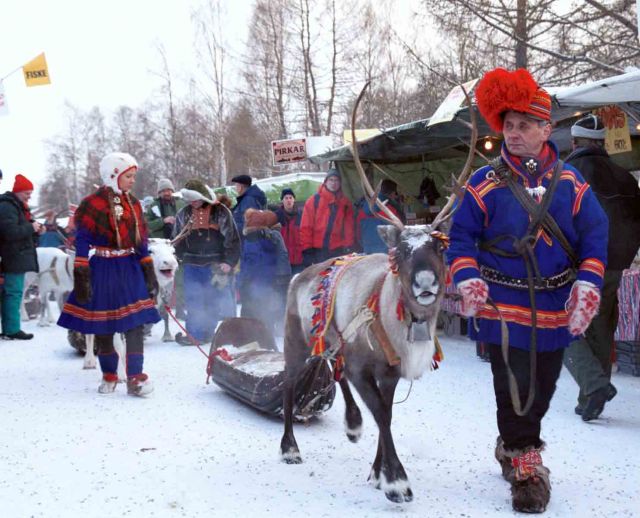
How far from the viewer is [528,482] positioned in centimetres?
355

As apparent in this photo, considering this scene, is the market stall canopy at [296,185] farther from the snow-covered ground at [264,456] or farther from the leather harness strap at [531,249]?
the leather harness strap at [531,249]

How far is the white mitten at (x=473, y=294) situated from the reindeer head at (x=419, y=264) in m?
0.15

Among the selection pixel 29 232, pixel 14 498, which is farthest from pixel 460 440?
pixel 29 232

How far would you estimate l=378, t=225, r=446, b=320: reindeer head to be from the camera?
351cm

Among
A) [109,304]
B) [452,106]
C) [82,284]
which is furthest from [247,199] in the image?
[82,284]

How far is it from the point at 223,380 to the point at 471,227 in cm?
319

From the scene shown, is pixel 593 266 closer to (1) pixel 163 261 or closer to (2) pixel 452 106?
(2) pixel 452 106

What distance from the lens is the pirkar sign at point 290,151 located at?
38.2 ft

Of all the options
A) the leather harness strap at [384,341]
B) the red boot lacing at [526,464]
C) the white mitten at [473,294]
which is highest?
the white mitten at [473,294]

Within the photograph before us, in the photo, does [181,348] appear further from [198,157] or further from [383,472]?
[198,157]

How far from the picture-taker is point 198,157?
36.6m

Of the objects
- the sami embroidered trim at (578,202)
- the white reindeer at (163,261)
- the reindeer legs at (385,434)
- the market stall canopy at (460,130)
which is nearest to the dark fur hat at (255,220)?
the market stall canopy at (460,130)

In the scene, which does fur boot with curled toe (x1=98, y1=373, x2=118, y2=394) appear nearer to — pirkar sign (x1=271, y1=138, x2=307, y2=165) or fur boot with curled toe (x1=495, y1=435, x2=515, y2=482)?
fur boot with curled toe (x1=495, y1=435, x2=515, y2=482)

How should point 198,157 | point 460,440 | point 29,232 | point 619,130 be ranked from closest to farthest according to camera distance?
point 460,440 → point 619,130 → point 29,232 → point 198,157
